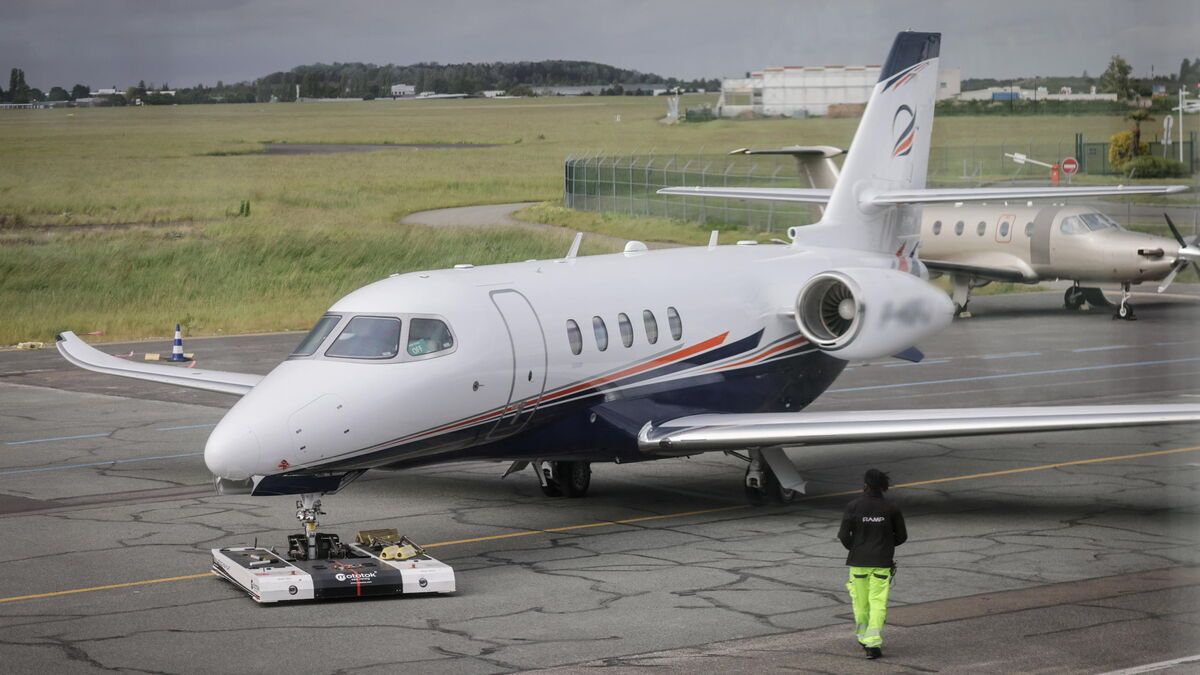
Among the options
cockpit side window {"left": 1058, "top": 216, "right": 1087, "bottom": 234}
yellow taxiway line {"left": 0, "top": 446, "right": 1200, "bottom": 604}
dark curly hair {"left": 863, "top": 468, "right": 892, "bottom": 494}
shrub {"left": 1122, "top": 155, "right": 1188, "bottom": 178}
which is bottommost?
yellow taxiway line {"left": 0, "top": 446, "right": 1200, "bottom": 604}

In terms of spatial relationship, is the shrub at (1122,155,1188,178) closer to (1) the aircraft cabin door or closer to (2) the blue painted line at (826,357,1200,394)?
(1) the aircraft cabin door

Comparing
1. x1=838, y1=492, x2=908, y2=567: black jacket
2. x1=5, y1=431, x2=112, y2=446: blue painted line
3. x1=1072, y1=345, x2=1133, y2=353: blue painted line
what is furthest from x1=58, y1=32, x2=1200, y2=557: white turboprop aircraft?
x1=1072, y1=345, x2=1133, y2=353: blue painted line

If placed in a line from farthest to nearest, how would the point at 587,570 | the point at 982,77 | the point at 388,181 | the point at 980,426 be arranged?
the point at 388,181 < the point at 982,77 < the point at 980,426 < the point at 587,570

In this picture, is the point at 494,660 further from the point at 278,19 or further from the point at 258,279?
the point at 278,19

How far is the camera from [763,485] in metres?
19.6

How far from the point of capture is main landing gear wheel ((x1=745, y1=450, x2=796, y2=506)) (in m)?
19.5

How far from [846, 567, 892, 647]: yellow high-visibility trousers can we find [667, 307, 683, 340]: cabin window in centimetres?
684

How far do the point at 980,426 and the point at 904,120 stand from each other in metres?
7.29

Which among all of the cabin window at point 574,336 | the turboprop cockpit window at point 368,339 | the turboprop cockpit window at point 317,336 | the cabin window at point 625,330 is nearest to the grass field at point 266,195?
the cabin window at point 625,330

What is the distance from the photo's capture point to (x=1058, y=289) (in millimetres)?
47031

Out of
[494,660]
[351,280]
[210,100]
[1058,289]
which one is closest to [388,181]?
[210,100]

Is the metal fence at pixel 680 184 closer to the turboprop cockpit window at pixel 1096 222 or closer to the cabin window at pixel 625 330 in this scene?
the turboprop cockpit window at pixel 1096 222

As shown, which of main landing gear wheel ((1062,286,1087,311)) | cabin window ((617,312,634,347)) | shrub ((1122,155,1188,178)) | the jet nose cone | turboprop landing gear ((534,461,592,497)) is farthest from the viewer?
main landing gear wheel ((1062,286,1087,311))

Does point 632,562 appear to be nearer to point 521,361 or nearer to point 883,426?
point 521,361
